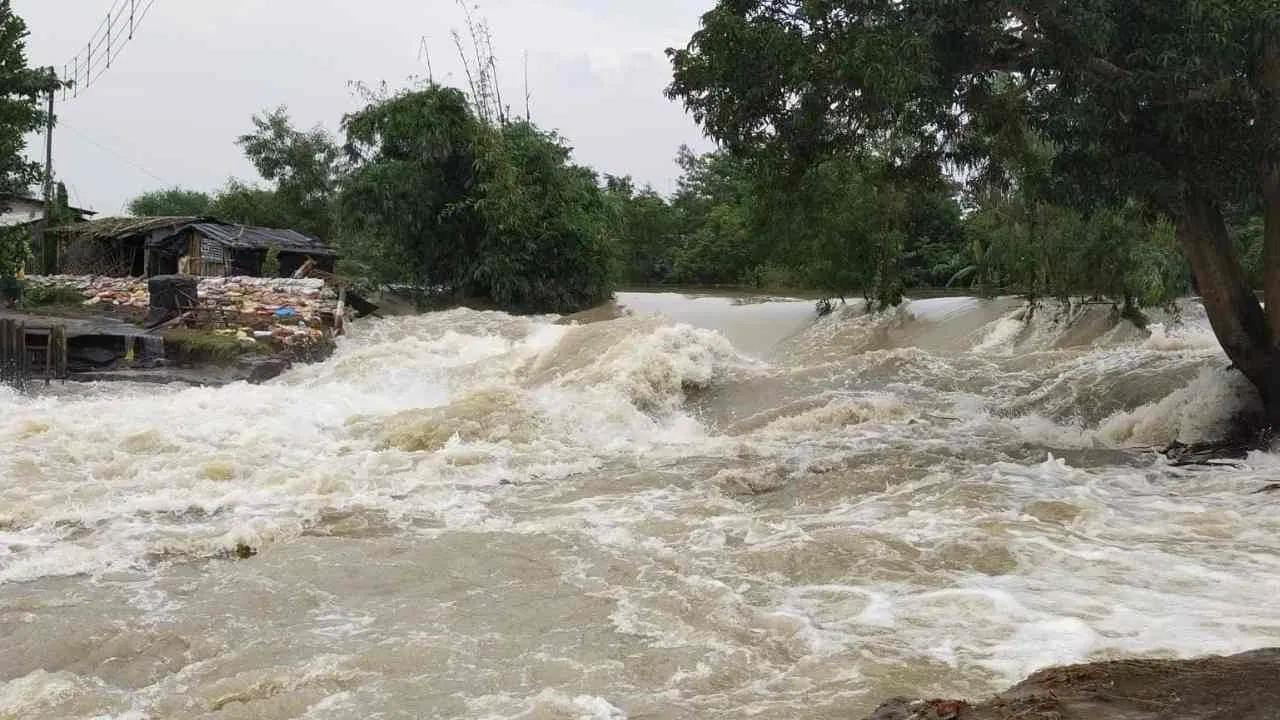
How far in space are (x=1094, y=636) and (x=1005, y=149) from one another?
282 inches

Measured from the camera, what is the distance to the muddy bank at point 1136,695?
3.25 m

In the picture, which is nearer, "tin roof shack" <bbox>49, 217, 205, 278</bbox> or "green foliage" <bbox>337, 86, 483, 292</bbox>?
"green foliage" <bbox>337, 86, 483, 292</bbox>

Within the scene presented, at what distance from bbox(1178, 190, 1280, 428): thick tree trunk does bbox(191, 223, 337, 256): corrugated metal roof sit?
941 inches

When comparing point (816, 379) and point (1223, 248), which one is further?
point (816, 379)

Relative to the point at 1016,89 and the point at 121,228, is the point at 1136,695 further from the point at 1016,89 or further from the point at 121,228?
the point at 121,228

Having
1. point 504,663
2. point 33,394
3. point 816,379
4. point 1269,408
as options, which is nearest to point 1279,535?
point 1269,408

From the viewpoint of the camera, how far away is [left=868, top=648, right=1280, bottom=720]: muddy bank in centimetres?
325

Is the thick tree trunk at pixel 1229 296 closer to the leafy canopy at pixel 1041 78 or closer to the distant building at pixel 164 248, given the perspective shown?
the leafy canopy at pixel 1041 78

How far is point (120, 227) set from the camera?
92.9 feet

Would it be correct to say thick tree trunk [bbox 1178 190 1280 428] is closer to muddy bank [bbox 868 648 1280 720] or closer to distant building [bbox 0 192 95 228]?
muddy bank [bbox 868 648 1280 720]

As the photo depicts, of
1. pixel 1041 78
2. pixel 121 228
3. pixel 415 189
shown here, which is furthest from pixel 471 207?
pixel 1041 78

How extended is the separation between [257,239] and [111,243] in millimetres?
4023

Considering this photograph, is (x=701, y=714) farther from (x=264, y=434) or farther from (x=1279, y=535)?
(x=264, y=434)

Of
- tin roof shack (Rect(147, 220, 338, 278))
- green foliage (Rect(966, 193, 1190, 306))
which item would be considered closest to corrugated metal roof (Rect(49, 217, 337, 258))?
tin roof shack (Rect(147, 220, 338, 278))
